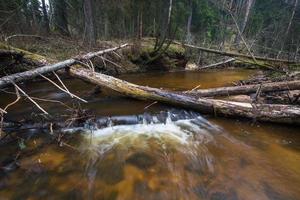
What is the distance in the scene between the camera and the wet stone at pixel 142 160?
14.0 feet

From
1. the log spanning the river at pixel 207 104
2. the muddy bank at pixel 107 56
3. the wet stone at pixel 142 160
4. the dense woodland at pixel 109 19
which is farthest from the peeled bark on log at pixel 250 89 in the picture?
the dense woodland at pixel 109 19

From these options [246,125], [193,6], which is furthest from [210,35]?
[246,125]

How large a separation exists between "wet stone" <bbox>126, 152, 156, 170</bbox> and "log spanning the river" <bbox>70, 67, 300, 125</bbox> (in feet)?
7.13

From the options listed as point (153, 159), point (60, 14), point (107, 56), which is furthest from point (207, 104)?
point (60, 14)

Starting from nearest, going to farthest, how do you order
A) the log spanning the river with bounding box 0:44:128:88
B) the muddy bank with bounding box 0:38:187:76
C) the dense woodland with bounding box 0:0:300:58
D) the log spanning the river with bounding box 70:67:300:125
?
the log spanning the river with bounding box 0:44:128:88
the log spanning the river with bounding box 70:67:300:125
the muddy bank with bounding box 0:38:187:76
the dense woodland with bounding box 0:0:300:58

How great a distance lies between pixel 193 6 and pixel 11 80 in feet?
81.7

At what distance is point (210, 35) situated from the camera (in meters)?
28.7

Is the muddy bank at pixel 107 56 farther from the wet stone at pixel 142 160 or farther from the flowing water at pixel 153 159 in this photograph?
the wet stone at pixel 142 160

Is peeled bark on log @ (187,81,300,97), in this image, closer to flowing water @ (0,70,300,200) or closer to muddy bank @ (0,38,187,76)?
flowing water @ (0,70,300,200)

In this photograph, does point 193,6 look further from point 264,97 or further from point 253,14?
Result: point 264,97

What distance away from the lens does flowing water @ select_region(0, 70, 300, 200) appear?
12.0 feet

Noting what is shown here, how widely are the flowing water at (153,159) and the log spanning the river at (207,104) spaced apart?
0.71ft

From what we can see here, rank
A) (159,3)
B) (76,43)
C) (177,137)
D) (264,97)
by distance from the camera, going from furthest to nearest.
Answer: (159,3) < (76,43) < (264,97) < (177,137)

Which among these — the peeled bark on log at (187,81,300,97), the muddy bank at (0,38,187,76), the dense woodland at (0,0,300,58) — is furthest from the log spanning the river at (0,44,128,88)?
the dense woodland at (0,0,300,58)
